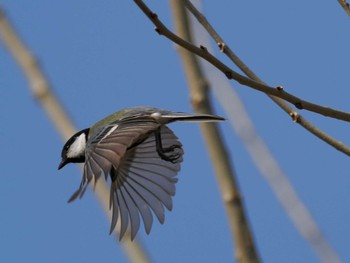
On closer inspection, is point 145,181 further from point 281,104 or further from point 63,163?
point 281,104

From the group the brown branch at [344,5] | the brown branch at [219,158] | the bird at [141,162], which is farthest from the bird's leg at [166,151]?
the brown branch at [344,5]

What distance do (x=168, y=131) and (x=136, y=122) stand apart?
0.13 m

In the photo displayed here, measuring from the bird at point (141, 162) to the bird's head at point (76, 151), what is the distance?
0.18 metres

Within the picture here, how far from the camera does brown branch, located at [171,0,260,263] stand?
2039 mm

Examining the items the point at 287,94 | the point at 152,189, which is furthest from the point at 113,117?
the point at 287,94

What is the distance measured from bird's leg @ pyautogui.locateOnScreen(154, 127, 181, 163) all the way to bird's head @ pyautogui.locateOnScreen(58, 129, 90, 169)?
1.73 feet

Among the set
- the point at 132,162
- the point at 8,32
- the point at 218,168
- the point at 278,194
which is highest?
the point at 8,32

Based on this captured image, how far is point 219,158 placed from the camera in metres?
2.23

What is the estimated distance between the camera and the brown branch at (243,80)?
1692 mm

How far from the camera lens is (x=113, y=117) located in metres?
3.05

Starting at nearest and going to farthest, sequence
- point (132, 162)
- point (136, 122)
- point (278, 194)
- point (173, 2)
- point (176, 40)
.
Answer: point (176, 40), point (278, 194), point (173, 2), point (136, 122), point (132, 162)

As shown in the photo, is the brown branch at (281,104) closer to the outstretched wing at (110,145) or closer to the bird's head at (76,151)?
the outstretched wing at (110,145)

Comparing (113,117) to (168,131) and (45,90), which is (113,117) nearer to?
(168,131)

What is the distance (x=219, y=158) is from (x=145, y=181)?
2.30 feet
